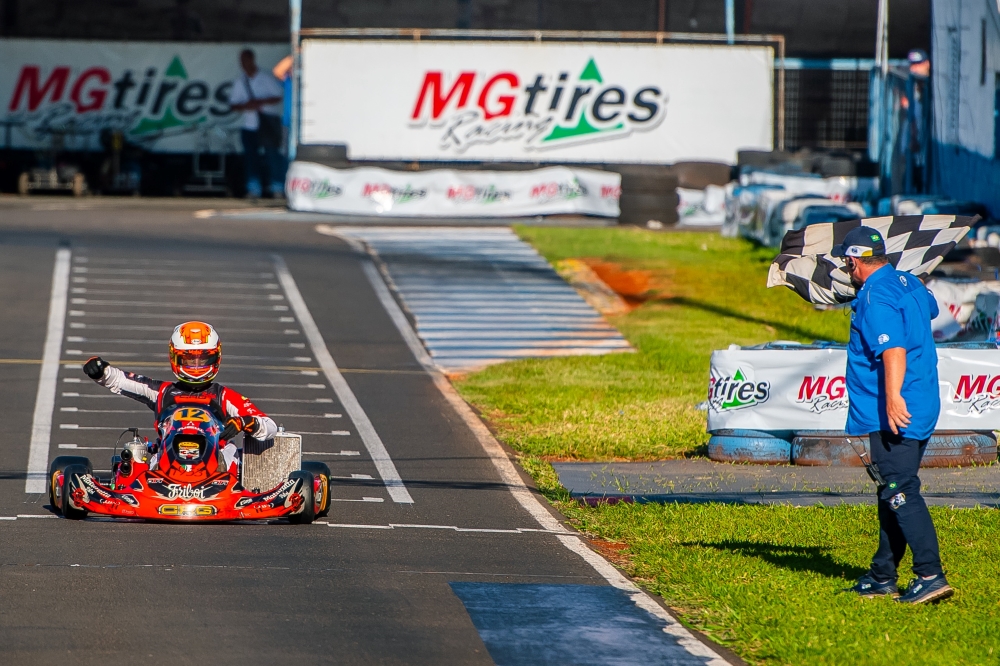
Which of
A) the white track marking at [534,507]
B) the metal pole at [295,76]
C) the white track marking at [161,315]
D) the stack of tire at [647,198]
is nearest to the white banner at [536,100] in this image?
the metal pole at [295,76]

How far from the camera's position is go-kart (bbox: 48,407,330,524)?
9.73 m

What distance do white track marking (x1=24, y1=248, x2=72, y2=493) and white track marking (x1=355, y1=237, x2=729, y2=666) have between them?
363cm

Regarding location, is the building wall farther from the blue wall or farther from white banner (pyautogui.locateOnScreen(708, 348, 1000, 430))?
white banner (pyautogui.locateOnScreen(708, 348, 1000, 430))

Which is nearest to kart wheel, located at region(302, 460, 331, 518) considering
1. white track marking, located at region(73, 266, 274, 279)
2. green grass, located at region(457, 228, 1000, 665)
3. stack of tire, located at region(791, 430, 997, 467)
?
green grass, located at region(457, 228, 1000, 665)

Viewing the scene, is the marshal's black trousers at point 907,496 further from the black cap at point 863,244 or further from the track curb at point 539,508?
the track curb at point 539,508

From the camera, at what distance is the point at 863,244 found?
7840 millimetres

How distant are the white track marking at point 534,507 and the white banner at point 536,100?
1129 cm

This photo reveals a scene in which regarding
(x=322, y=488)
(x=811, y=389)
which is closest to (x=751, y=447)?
(x=811, y=389)

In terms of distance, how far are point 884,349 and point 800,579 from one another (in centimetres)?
157

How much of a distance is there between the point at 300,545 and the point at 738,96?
2537cm

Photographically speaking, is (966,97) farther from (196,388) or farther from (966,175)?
(196,388)

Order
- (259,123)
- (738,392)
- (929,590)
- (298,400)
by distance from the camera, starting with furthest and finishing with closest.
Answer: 1. (259,123)
2. (298,400)
3. (738,392)
4. (929,590)

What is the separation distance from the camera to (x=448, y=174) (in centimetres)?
3086

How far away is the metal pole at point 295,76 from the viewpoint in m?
30.9
